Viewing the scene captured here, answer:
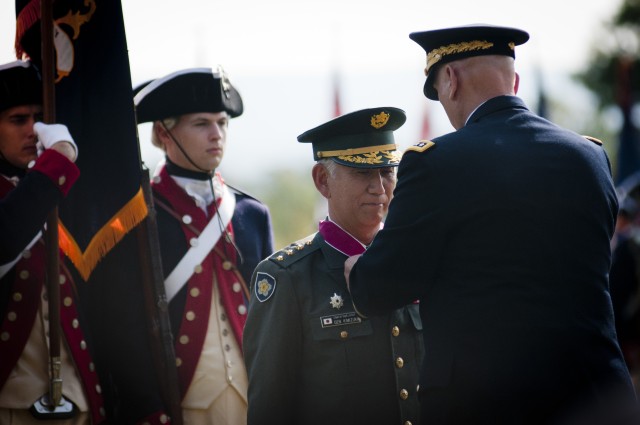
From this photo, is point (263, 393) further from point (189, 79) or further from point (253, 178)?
point (253, 178)

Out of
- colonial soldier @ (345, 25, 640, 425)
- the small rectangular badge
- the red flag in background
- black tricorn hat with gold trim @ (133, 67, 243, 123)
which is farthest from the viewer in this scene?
the red flag in background

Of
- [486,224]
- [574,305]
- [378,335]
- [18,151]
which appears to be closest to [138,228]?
[18,151]

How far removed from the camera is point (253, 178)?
279 ft

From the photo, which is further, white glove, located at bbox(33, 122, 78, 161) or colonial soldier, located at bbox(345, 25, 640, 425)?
white glove, located at bbox(33, 122, 78, 161)

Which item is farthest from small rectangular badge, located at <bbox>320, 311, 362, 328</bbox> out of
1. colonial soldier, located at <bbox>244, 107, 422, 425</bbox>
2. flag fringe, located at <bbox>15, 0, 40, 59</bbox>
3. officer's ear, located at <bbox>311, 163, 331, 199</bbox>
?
flag fringe, located at <bbox>15, 0, 40, 59</bbox>

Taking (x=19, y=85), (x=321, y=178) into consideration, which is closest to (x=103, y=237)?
(x=19, y=85)

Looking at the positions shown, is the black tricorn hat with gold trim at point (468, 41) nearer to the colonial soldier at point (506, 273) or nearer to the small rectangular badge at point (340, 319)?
the colonial soldier at point (506, 273)

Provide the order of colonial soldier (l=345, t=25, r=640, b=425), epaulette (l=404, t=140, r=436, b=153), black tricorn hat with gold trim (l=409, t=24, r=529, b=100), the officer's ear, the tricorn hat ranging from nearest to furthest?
colonial soldier (l=345, t=25, r=640, b=425) < epaulette (l=404, t=140, r=436, b=153) < black tricorn hat with gold trim (l=409, t=24, r=529, b=100) < the officer's ear < the tricorn hat

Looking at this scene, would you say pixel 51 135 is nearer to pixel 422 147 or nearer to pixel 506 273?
pixel 422 147

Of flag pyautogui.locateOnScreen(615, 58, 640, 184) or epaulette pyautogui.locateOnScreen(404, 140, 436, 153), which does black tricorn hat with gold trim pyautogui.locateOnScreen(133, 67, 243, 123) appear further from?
flag pyautogui.locateOnScreen(615, 58, 640, 184)

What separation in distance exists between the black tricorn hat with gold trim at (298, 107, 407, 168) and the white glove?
0.99 meters

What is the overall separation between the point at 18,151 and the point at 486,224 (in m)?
2.17

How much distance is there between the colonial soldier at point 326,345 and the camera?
12.8 feet

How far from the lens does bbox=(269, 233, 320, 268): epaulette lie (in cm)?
407
